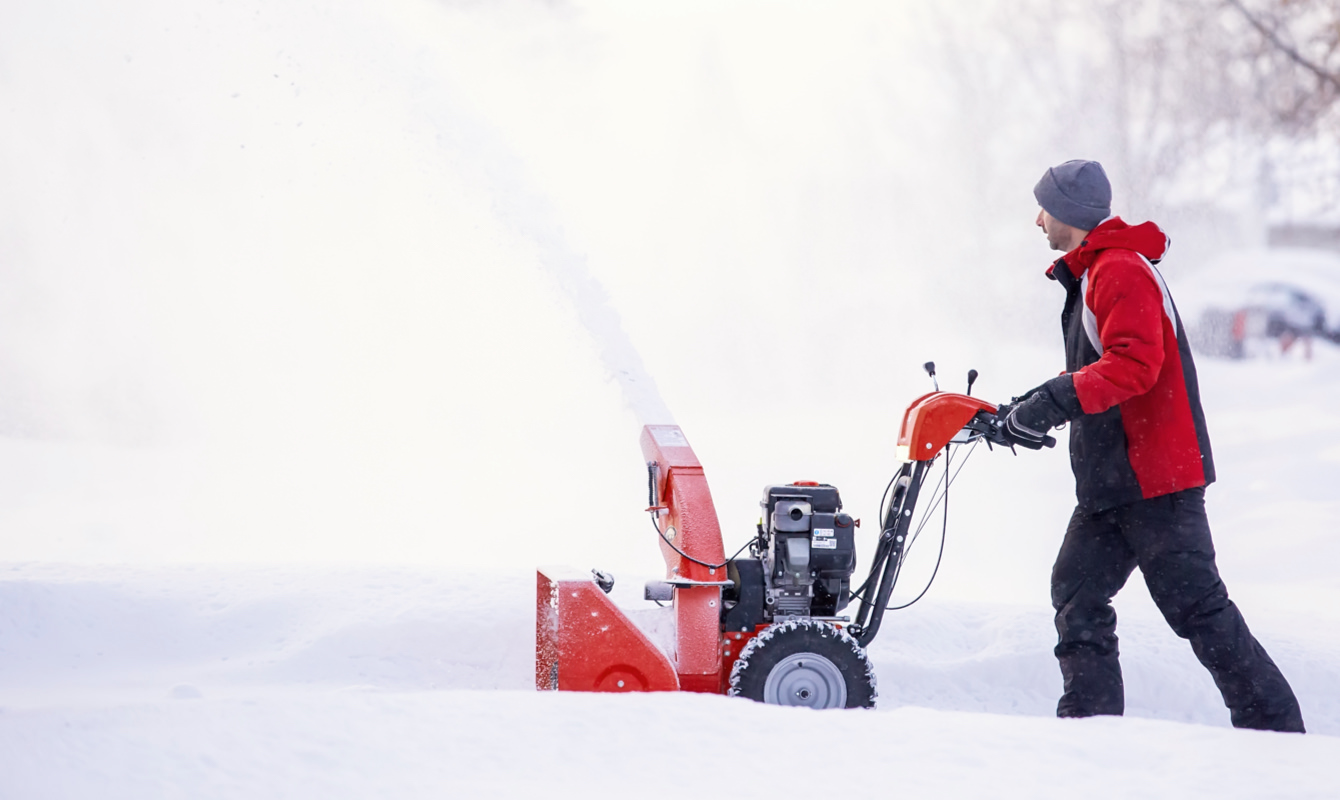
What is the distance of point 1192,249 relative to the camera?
31.9ft

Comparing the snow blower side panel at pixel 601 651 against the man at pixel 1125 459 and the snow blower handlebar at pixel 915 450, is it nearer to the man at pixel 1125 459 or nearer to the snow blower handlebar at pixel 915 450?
the snow blower handlebar at pixel 915 450

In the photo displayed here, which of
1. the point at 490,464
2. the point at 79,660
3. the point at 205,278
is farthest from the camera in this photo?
the point at 205,278

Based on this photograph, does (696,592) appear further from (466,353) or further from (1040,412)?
(466,353)

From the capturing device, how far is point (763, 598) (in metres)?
2.97

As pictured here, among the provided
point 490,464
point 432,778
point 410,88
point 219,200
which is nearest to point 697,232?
point 490,464

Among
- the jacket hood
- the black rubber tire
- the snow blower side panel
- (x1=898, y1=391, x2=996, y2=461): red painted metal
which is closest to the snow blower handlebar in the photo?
(x1=898, y1=391, x2=996, y2=461): red painted metal

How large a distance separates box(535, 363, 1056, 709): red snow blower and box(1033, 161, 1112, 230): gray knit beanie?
19.9 inches

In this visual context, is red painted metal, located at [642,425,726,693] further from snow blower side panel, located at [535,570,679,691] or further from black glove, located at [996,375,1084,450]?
black glove, located at [996,375,1084,450]

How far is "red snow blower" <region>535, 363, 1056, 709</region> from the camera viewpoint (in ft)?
8.94

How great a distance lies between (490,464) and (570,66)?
355 cm

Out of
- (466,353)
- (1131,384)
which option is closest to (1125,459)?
(1131,384)

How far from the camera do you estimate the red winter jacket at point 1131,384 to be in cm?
251

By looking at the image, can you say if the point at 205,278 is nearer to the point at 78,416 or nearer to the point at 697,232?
the point at 78,416

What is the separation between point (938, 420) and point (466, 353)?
6.09m
